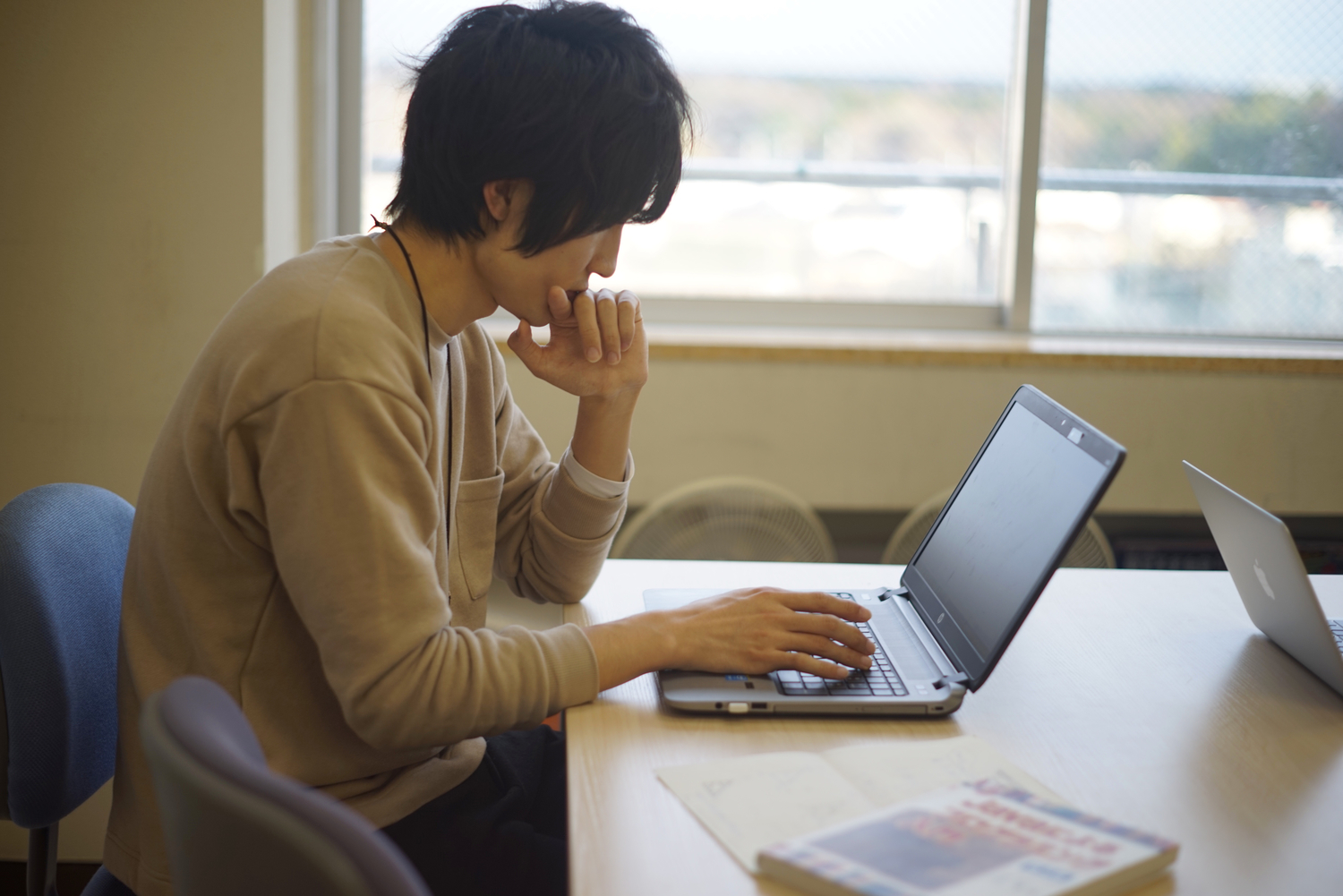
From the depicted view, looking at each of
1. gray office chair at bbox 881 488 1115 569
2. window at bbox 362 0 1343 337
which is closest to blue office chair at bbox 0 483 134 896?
gray office chair at bbox 881 488 1115 569

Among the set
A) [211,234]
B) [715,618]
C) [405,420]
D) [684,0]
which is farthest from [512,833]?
[684,0]

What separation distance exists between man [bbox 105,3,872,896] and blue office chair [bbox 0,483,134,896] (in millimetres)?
64

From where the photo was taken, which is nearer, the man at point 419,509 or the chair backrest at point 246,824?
the chair backrest at point 246,824

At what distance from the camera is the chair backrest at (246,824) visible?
0.46 meters

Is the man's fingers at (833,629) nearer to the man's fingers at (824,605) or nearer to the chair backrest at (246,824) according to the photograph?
the man's fingers at (824,605)

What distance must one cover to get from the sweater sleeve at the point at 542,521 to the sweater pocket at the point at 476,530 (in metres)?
0.07

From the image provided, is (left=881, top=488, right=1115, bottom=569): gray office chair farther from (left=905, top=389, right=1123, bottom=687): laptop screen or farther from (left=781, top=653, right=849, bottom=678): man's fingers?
(left=781, top=653, right=849, bottom=678): man's fingers

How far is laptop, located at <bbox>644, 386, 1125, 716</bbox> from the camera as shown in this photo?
0.87 m

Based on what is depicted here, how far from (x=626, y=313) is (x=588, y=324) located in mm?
55

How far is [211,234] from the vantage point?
75.9 inches

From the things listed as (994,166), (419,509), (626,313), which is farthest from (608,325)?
(994,166)

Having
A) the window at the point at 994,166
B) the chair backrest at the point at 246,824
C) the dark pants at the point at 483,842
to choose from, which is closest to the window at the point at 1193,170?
the window at the point at 994,166

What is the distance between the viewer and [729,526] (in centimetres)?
211

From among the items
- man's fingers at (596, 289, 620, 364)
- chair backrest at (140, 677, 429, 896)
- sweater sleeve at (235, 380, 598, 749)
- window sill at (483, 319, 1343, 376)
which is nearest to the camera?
chair backrest at (140, 677, 429, 896)
